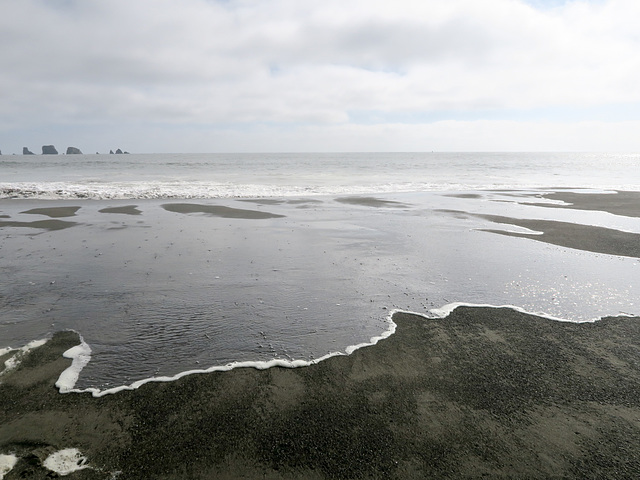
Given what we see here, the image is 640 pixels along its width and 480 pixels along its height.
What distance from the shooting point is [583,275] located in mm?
9023

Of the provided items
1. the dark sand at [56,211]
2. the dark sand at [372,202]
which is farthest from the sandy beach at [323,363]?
the dark sand at [372,202]

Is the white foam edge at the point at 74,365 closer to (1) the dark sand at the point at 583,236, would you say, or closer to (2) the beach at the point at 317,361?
(2) the beach at the point at 317,361

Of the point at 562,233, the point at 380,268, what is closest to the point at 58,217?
the point at 380,268

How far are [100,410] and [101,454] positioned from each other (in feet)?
2.39

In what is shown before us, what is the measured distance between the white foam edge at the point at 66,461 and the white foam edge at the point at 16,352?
210 centimetres

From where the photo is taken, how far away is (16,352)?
17.1ft

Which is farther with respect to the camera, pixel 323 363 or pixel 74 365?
pixel 323 363

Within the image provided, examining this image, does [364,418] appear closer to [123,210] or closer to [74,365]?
[74,365]

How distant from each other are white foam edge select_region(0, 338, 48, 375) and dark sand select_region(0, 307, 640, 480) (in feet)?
0.51

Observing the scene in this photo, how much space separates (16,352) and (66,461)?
2763 mm

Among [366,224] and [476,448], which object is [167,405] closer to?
[476,448]

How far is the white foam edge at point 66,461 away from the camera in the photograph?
3.28m

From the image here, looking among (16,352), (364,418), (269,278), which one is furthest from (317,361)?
(16,352)

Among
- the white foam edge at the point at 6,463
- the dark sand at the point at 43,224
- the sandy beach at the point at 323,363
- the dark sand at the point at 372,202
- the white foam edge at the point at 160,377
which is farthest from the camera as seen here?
the dark sand at the point at 372,202
